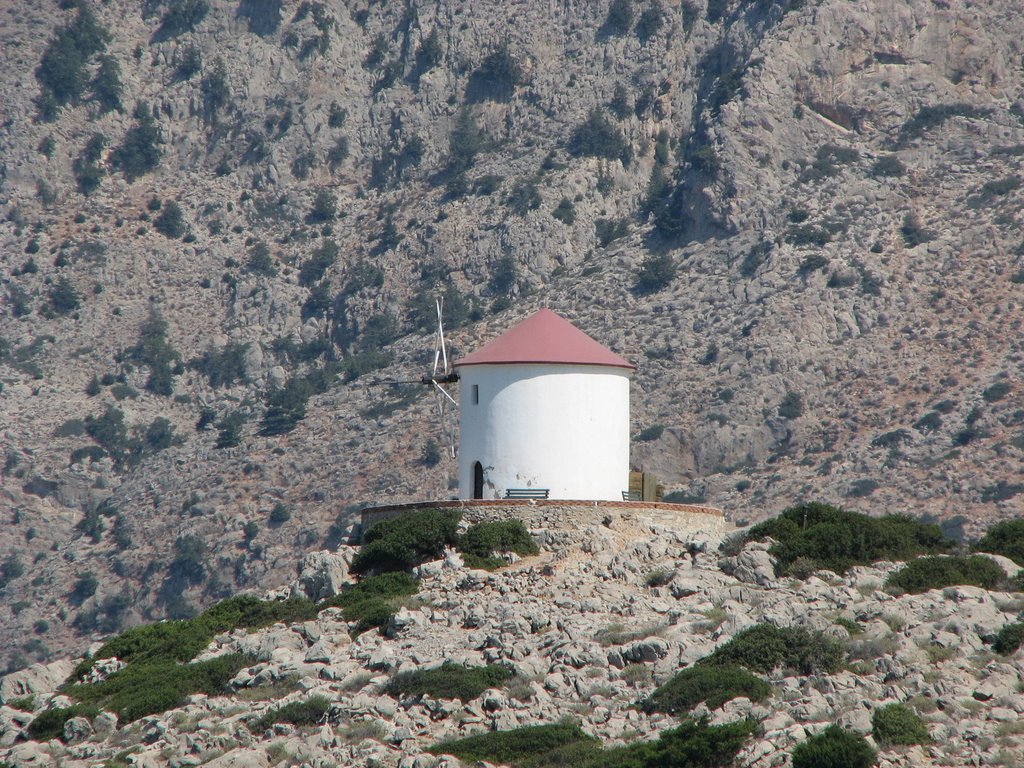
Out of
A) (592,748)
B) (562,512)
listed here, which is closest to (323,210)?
(562,512)

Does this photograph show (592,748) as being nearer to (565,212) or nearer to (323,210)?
(565,212)

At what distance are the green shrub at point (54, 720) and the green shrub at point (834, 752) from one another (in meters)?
13.4

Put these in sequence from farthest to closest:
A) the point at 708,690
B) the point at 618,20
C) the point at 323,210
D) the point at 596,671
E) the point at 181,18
A: the point at 181,18 < the point at 618,20 < the point at 323,210 < the point at 596,671 < the point at 708,690

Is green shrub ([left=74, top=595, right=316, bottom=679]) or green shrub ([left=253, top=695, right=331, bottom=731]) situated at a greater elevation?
green shrub ([left=74, top=595, right=316, bottom=679])

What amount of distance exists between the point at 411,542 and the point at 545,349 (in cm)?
545

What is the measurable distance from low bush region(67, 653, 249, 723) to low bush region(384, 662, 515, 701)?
372 centimetres

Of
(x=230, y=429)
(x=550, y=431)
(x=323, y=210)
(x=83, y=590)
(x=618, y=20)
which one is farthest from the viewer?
(x=618, y=20)

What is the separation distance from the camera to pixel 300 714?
2941cm

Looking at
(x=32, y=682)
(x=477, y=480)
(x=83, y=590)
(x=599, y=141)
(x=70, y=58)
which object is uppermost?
(x=70, y=58)

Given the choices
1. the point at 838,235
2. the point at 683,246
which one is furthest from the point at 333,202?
the point at 838,235

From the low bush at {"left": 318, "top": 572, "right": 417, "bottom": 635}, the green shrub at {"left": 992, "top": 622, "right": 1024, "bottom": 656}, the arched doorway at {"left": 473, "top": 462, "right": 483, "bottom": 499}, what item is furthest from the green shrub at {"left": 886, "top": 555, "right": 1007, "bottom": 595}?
the arched doorway at {"left": 473, "top": 462, "right": 483, "bottom": 499}

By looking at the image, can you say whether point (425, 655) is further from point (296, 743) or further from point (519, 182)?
point (519, 182)

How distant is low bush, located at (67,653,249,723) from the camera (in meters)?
31.5

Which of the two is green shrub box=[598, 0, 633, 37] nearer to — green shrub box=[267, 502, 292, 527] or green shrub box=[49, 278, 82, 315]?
green shrub box=[49, 278, 82, 315]
